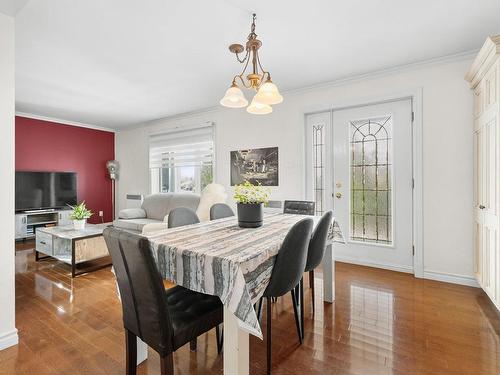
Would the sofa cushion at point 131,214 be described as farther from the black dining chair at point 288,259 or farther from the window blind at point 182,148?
the black dining chair at point 288,259

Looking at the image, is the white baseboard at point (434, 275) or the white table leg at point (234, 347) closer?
the white table leg at point (234, 347)

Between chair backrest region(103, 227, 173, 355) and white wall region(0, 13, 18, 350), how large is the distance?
1.19 meters

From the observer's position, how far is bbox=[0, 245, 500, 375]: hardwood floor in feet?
5.47

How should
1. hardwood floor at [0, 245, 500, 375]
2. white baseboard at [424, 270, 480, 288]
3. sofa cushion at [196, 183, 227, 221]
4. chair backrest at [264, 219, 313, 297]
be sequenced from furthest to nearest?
sofa cushion at [196, 183, 227, 221] < white baseboard at [424, 270, 480, 288] < hardwood floor at [0, 245, 500, 375] < chair backrest at [264, 219, 313, 297]

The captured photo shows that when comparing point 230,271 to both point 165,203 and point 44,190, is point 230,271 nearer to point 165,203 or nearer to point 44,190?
point 165,203

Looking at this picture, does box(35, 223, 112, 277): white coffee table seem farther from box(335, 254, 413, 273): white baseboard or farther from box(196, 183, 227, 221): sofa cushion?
box(335, 254, 413, 273): white baseboard

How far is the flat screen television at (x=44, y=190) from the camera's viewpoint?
5027mm

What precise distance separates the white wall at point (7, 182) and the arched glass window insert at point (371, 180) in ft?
11.7

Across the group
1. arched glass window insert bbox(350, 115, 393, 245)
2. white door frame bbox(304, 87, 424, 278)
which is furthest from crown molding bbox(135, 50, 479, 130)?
arched glass window insert bbox(350, 115, 393, 245)

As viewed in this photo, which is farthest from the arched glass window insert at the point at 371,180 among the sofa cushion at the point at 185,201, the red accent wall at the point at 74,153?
the red accent wall at the point at 74,153

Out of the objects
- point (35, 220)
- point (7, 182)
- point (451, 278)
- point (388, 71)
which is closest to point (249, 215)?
point (7, 182)

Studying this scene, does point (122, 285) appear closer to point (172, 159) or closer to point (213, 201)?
point (213, 201)

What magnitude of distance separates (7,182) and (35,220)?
416cm

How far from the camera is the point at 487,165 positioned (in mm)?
2422
